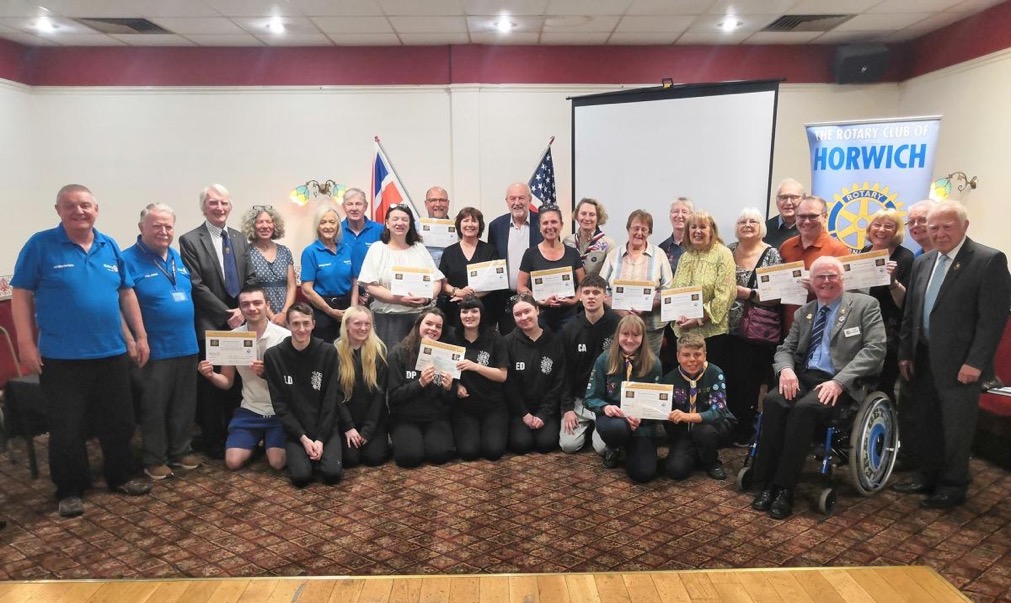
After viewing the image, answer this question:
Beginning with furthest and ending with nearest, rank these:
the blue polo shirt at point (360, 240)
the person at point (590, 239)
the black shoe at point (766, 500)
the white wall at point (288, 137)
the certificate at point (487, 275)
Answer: the white wall at point (288, 137) < the blue polo shirt at point (360, 240) < the person at point (590, 239) < the certificate at point (487, 275) < the black shoe at point (766, 500)

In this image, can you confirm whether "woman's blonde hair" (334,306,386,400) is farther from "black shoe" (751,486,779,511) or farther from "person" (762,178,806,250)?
"person" (762,178,806,250)

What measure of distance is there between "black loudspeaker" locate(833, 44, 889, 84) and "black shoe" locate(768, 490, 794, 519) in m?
5.03

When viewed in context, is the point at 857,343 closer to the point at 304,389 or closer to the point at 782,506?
the point at 782,506

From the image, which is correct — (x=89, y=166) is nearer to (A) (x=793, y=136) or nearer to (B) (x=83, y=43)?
(B) (x=83, y=43)

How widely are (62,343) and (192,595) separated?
4.87ft

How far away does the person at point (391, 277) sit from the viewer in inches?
152

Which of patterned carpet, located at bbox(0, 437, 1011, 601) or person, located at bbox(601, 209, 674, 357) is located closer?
patterned carpet, located at bbox(0, 437, 1011, 601)

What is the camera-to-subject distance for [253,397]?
364cm

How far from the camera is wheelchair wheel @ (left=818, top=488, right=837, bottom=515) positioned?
9.53 feet

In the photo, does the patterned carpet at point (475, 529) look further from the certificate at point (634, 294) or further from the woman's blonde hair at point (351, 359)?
the certificate at point (634, 294)

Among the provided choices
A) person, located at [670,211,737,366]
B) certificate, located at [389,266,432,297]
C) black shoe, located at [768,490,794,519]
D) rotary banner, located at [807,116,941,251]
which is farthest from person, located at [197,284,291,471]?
rotary banner, located at [807,116,941,251]

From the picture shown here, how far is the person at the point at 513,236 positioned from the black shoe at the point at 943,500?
8.37 ft

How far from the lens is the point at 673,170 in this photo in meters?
4.97

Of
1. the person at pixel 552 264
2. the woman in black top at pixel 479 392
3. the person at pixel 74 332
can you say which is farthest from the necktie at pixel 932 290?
the person at pixel 74 332
